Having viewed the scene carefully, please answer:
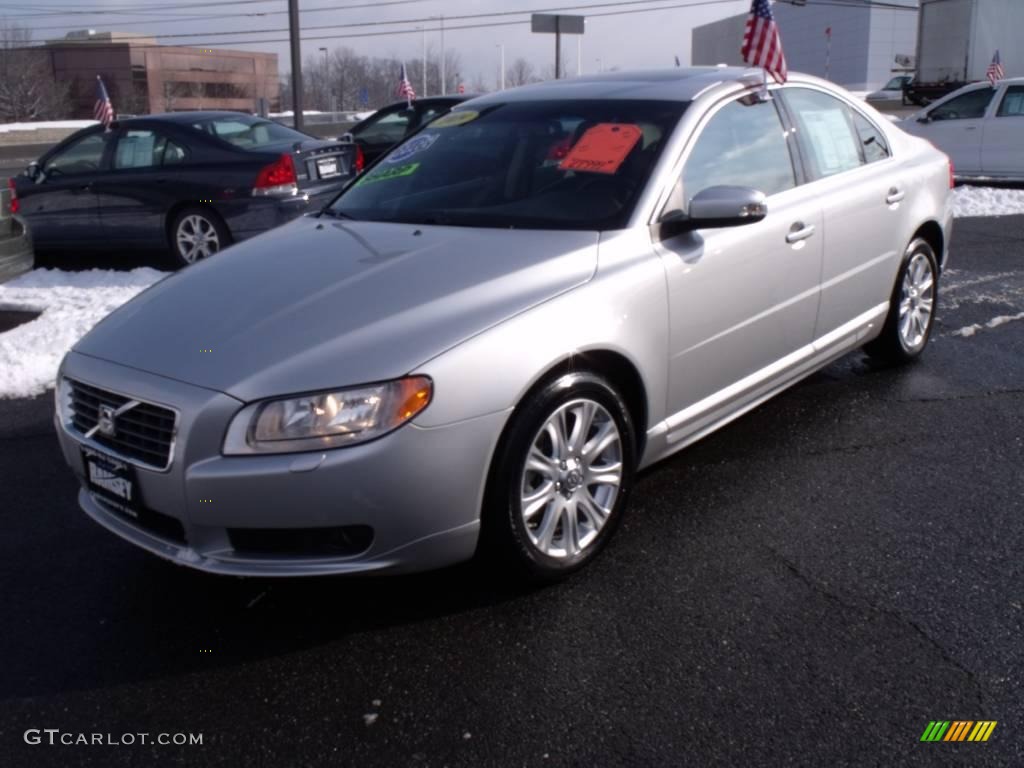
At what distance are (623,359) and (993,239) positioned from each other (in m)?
8.39

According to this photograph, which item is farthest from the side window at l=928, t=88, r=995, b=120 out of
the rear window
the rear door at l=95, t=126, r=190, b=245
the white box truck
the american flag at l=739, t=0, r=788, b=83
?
the white box truck

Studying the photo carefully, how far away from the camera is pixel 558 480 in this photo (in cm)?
336

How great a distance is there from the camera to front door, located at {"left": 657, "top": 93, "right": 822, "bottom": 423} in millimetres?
3814

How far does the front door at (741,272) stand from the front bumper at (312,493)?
1.09 m

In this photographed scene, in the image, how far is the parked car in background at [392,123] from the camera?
44.7ft

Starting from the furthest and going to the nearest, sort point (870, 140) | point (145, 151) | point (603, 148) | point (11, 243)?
point (145, 151), point (11, 243), point (870, 140), point (603, 148)

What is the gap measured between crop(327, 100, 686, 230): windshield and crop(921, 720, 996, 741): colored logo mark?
1.94m

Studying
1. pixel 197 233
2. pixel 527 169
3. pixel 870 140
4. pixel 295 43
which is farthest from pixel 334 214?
pixel 295 43

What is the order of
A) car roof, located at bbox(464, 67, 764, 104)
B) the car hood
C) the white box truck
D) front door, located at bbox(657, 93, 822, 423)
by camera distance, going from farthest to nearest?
the white box truck → car roof, located at bbox(464, 67, 764, 104) → front door, located at bbox(657, 93, 822, 423) → the car hood

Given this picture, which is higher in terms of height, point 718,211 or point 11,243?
point 718,211

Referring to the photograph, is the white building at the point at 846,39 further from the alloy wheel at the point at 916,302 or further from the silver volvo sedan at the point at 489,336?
the silver volvo sedan at the point at 489,336

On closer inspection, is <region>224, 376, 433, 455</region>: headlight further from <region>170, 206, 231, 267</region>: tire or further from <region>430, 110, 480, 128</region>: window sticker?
<region>170, 206, 231, 267</region>: tire

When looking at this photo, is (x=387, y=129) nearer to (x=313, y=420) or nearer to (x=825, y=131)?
(x=825, y=131)

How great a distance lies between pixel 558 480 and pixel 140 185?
24.0 ft
